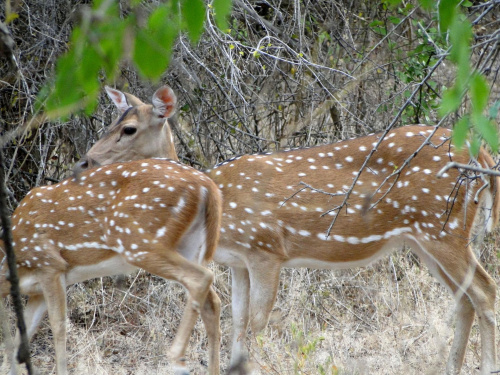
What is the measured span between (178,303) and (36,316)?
4.59 feet

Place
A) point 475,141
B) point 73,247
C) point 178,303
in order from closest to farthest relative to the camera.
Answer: point 475,141
point 73,247
point 178,303

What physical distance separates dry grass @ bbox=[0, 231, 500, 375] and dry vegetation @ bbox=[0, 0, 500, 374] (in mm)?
15

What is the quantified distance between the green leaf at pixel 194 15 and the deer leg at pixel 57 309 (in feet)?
12.6

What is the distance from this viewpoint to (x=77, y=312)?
645cm

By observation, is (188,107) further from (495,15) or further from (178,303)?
(495,15)

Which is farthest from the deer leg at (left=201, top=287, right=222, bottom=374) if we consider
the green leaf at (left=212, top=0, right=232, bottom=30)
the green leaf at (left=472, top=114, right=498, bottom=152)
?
the green leaf at (left=212, top=0, right=232, bottom=30)

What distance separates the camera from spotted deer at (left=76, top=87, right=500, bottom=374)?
200 inches

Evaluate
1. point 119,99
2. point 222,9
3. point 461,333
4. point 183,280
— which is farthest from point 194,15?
point 119,99

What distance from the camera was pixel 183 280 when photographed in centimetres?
461

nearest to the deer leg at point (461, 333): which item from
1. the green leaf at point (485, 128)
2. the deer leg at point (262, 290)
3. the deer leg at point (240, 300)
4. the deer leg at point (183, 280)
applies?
the deer leg at point (262, 290)

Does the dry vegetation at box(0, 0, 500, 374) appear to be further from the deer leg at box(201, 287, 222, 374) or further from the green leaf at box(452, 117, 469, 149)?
the green leaf at box(452, 117, 469, 149)

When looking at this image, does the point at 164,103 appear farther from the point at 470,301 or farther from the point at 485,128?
the point at 485,128

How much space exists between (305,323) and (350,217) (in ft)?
3.46

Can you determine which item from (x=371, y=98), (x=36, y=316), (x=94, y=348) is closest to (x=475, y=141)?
(x=36, y=316)
